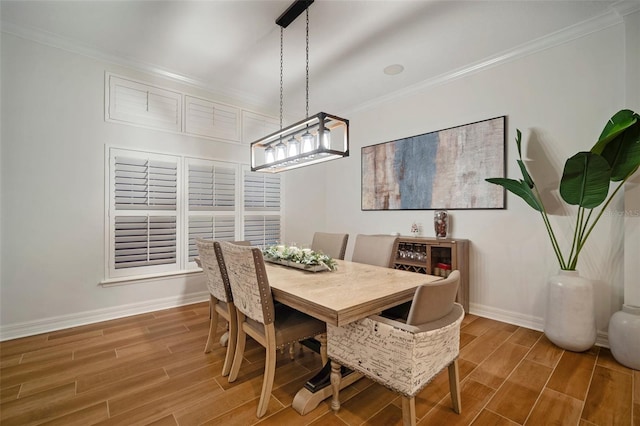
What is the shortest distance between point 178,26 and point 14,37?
160cm

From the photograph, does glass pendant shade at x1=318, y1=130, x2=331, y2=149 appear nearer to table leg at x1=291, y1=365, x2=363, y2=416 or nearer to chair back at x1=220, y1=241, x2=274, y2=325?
chair back at x1=220, y1=241, x2=274, y2=325

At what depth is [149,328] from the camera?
2947 millimetres

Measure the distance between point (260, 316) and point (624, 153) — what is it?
2967mm

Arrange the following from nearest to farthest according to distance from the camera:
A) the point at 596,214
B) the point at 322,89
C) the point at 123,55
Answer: the point at 596,214, the point at 123,55, the point at 322,89

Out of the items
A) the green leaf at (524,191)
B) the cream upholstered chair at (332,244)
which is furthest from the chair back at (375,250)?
the green leaf at (524,191)

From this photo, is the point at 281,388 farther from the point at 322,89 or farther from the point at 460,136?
the point at 322,89

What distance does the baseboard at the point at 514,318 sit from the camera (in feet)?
8.32

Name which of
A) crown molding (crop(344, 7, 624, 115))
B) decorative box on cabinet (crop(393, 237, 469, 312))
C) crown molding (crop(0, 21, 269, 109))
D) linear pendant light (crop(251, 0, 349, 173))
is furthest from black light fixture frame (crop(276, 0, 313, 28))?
decorative box on cabinet (crop(393, 237, 469, 312))

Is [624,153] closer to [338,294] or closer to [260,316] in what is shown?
[338,294]

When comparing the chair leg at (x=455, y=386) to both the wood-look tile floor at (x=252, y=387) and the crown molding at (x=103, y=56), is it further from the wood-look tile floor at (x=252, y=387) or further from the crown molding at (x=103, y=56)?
the crown molding at (x=103, y=56)

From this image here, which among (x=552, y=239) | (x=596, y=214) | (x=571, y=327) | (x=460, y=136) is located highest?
(x=460, y=136)

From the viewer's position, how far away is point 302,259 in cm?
234

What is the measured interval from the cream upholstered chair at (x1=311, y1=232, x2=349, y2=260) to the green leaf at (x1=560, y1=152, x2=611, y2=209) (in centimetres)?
199

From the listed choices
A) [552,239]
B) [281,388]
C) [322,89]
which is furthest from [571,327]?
[322,89]
